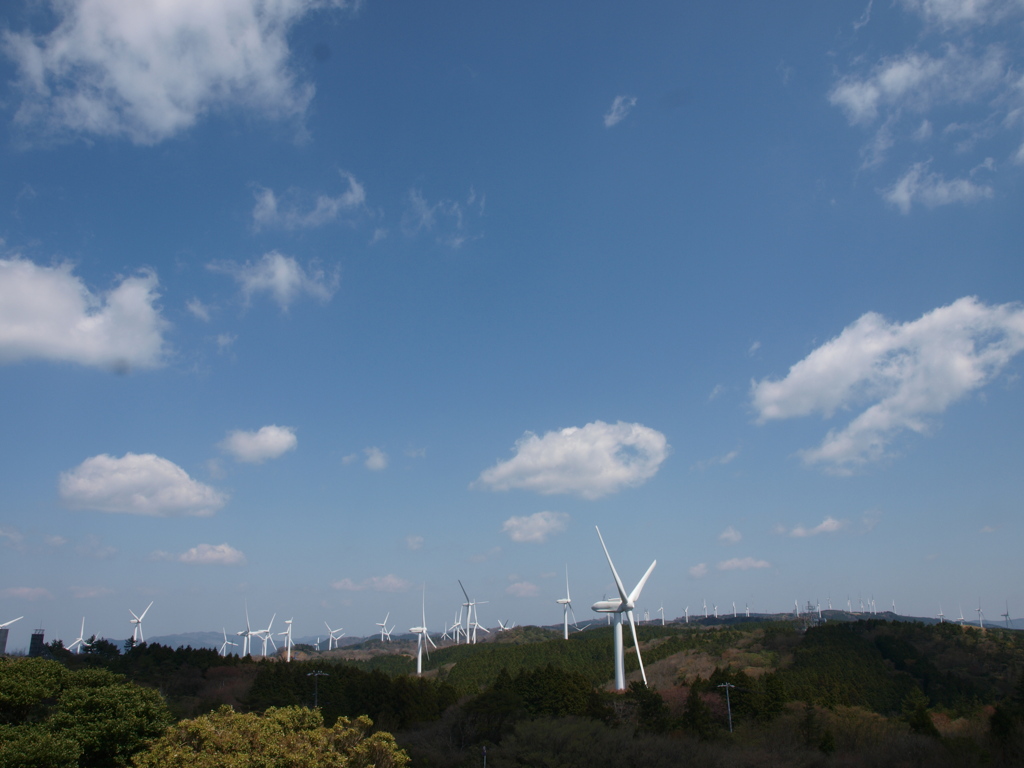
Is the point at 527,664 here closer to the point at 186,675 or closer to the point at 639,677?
the point at 639,677

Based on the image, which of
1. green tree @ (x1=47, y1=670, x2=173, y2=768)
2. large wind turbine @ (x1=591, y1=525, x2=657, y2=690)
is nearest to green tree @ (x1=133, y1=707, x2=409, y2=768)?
green tree @ (x1=47, y1=670, x2=173, y2=768)

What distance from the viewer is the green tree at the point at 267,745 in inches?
1168

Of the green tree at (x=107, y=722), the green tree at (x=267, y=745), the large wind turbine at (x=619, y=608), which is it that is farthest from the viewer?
the large wind turbine at (x=619, y=608)

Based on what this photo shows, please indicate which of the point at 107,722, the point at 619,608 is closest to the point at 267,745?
the point at 107,722

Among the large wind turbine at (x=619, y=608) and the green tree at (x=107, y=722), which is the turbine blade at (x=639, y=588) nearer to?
the large wind turbine at (x=619, y=608)

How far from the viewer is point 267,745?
3089 cm

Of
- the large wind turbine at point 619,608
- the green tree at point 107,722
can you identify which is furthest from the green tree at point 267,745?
the large wind turbine at point 619,608

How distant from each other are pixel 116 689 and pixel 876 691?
9248 centimetres

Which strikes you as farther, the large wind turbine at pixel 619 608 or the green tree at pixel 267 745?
the large wind turbine at pixel 619 608

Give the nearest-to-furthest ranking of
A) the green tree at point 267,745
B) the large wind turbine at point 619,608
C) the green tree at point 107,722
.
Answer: the green tree at point 267,745 < the green tree at point 107,722 < the large wind turbine at point 619,608

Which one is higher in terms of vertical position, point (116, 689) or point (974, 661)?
point (116, 689)

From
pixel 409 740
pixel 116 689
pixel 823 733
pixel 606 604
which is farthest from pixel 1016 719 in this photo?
pixel 116 689

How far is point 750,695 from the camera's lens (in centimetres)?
6819

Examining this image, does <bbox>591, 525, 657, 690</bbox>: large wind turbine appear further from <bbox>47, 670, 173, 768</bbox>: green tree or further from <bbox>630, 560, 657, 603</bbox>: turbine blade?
<bbox>47, 670, 173, 768</bbox>: green tree
